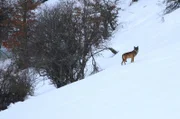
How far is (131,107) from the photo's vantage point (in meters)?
5.19

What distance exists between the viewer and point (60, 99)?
290 inches

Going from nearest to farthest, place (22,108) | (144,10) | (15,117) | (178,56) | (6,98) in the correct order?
1. (15,117)
2. (22,108)
3. (178,56)
4. (6,98)
5. (144,10)

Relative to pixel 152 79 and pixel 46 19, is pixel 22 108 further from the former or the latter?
pixel 46 19

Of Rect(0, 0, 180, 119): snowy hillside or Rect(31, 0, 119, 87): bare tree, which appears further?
Rect(31, 0, 119, 87): bare tree

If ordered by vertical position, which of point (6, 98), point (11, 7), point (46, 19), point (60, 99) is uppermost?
point (11, 7)

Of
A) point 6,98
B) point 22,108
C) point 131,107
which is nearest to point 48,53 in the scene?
point 6,98

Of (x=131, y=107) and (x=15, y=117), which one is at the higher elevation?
(x=131, y=107)

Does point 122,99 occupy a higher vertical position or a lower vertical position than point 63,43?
lower

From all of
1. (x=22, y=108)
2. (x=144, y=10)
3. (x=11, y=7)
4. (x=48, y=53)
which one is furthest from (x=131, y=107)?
(x=11, y=7)

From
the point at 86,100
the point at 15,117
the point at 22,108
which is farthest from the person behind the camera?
the point at 22,108

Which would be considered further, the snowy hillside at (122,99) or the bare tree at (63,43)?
the bare tree at (63,43)

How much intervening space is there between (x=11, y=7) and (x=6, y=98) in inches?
637

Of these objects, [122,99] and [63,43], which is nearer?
[122,99]

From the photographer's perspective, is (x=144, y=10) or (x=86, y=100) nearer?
(x=86, y=100)
